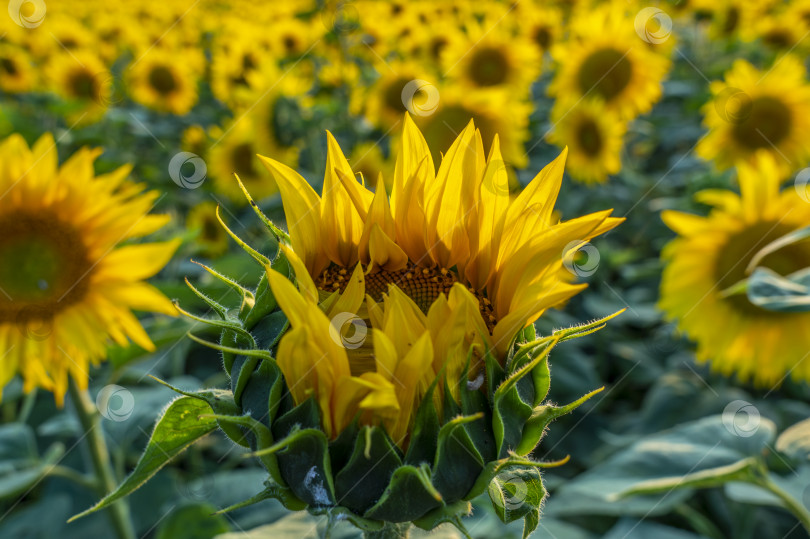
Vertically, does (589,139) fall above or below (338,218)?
above

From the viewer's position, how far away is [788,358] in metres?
2.06

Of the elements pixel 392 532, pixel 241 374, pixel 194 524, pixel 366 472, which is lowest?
pixel 194 524

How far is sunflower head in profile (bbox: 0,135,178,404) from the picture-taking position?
1.42 meters

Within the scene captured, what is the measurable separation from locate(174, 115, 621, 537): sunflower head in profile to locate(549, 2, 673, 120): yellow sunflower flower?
9.31 feet

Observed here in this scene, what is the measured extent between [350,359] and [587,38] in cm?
316

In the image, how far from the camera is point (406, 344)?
32.7 inches

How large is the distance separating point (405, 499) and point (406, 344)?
184mm

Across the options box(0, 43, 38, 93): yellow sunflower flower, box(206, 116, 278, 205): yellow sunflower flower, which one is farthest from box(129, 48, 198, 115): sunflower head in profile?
box(206, 116, 278, 205): yellow sunflower flower

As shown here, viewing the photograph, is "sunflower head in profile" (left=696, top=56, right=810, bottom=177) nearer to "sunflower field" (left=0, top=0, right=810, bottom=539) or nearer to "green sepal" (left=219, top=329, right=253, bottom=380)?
"sunflower field" (left=0, top=0, right=810, bottom=539)

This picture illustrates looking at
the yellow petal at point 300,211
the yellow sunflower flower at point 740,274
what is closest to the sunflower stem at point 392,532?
the yellow petal at point 300,211

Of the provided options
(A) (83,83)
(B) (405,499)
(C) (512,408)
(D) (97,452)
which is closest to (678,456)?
(C) (512,408)

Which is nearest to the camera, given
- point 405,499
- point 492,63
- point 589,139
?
point 405,499

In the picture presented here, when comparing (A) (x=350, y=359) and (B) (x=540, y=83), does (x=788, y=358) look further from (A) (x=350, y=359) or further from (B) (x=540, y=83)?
(B) (x=540, y=83)

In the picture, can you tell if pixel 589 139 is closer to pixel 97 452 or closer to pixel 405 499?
pixel 97 452
